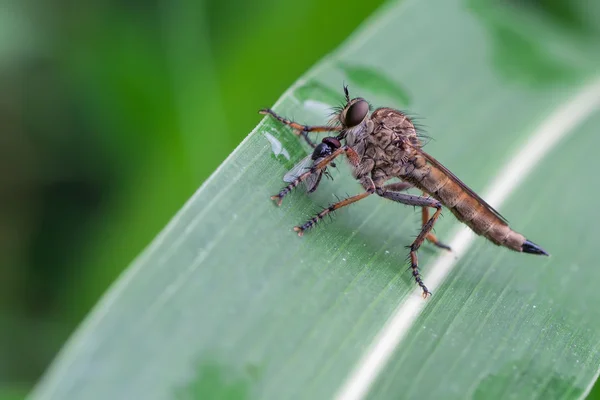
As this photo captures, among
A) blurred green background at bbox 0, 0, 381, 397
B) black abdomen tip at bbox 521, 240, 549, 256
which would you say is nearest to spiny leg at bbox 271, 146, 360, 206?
black abdomen tip at bbox 521, 240, 549, 256

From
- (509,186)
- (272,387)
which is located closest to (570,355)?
(509,186)

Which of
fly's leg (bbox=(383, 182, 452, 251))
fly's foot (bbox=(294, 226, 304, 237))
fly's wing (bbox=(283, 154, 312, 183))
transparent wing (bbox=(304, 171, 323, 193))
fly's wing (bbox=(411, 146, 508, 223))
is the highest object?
fly's wing (bbox=(283, 154, 312, 183))

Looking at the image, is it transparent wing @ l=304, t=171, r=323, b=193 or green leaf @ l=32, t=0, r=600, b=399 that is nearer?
green leaf @ l=32, t=0, r=600, b=399

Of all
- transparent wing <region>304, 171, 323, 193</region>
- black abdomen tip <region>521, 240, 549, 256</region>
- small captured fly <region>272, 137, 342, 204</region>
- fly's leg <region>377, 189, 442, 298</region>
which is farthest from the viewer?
black abdomen tip <region>521, 240, 549, 256</region>

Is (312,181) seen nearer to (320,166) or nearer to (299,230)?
(320,166)

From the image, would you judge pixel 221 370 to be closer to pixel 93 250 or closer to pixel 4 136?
pixel 93 250

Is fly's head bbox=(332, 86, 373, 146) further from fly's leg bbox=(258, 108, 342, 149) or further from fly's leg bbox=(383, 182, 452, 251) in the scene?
fly's leg bbox=(383, 182, 452, 251)

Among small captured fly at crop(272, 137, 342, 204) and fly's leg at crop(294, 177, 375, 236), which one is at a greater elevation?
small captured fly at crop(272, 137, 342, 204)

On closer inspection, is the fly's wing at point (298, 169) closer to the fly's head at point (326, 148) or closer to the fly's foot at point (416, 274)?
the fly's head at point (326, 148)
